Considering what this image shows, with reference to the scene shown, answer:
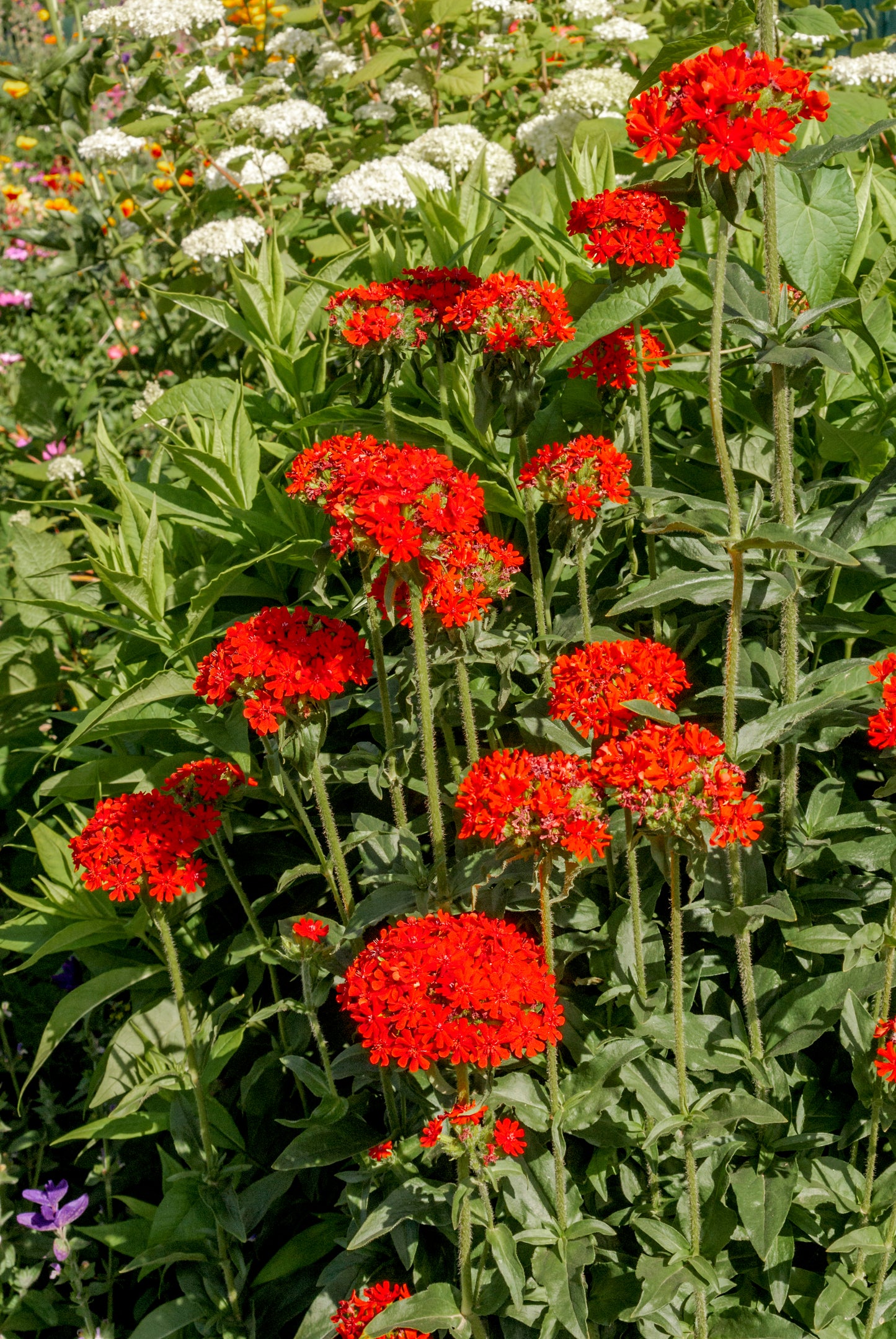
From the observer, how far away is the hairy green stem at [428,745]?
1.97 metres

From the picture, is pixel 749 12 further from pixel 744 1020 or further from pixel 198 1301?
pixel 198 1301

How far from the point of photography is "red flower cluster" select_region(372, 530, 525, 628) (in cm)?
198

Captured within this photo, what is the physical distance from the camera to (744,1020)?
92.0 inches

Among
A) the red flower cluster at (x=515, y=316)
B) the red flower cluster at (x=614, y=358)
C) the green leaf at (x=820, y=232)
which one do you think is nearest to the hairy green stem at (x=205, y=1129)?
the red flower cluster at (x=515, y=316)

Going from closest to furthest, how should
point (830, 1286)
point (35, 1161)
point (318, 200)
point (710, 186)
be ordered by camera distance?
point (710, 186), point (830, 1286), point (35, 1161), point (318, 200)

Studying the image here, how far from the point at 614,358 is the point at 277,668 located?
990 mm

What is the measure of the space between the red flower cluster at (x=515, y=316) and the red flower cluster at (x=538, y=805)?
792 mm

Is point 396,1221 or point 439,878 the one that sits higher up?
point 439,878

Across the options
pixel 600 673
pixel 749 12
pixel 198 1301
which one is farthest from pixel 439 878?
pixel 749 12

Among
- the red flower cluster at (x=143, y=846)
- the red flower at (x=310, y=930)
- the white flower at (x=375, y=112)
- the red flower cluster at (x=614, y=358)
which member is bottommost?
the red flower at (x=310, y=930)

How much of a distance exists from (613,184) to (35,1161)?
10.4ft

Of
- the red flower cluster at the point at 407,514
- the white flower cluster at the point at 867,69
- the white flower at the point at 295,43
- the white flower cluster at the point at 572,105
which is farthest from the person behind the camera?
the white flower at the point at 295,43

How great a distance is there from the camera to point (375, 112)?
183 inches

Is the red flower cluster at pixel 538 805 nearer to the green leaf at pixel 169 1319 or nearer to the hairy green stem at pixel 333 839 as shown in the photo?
the hairy green stem at pixel 333 839
